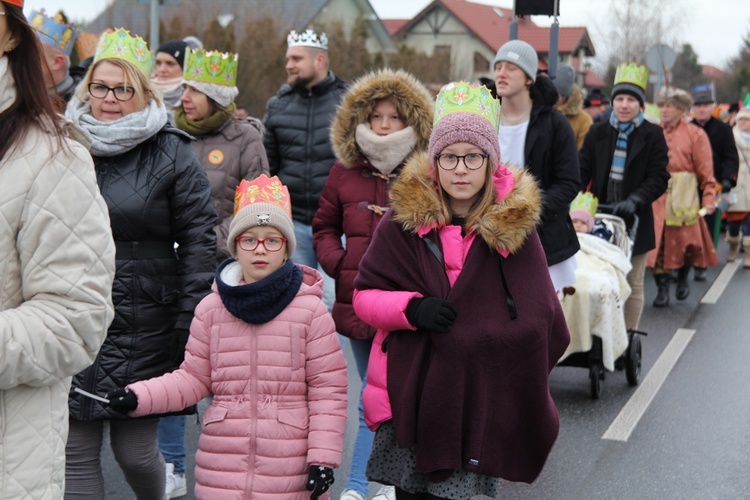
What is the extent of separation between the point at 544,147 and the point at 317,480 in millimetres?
Result: 2950

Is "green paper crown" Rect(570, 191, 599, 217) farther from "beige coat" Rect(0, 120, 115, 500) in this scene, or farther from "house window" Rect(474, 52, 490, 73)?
"house window" Rect(474, 52, 490, 73)

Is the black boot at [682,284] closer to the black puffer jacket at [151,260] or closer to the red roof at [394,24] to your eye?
the black puffer jacket at [151,260]

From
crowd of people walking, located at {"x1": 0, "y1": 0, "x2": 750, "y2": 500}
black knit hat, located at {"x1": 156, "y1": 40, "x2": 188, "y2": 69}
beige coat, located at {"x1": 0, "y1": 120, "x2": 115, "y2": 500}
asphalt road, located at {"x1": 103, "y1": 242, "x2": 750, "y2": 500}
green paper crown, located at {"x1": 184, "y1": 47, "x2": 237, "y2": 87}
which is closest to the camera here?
beige coat, located at {"x1": 0, "y1": 120, "x2": 115, "y2": 500}

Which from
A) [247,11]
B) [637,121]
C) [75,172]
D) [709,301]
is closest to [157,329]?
[75,172]

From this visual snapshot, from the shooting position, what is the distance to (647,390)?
807 centimetres

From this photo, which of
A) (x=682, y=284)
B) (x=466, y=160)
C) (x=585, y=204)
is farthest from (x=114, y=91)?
(x=682, y=284)

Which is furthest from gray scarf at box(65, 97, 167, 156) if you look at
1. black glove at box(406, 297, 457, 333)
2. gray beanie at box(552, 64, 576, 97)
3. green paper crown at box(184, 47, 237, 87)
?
gray beanie at box(552, 64, 576, 97)

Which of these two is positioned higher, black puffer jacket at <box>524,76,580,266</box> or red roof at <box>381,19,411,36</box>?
red roof at <box>381,19,411,36</box>

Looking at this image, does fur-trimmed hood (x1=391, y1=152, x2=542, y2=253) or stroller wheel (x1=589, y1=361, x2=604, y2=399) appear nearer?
fur-trimmed hood (x1=391, y1=152, x2=542, y2=253)

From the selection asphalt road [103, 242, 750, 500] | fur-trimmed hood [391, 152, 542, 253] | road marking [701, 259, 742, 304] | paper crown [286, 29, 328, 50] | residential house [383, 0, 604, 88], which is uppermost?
residential house [383, 0, 604, 88]

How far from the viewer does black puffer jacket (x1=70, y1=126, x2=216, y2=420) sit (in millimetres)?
4359

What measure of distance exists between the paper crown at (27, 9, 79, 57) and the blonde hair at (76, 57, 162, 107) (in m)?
2.06

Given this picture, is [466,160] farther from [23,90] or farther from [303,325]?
[23,90]

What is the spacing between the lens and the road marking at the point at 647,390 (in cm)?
702
